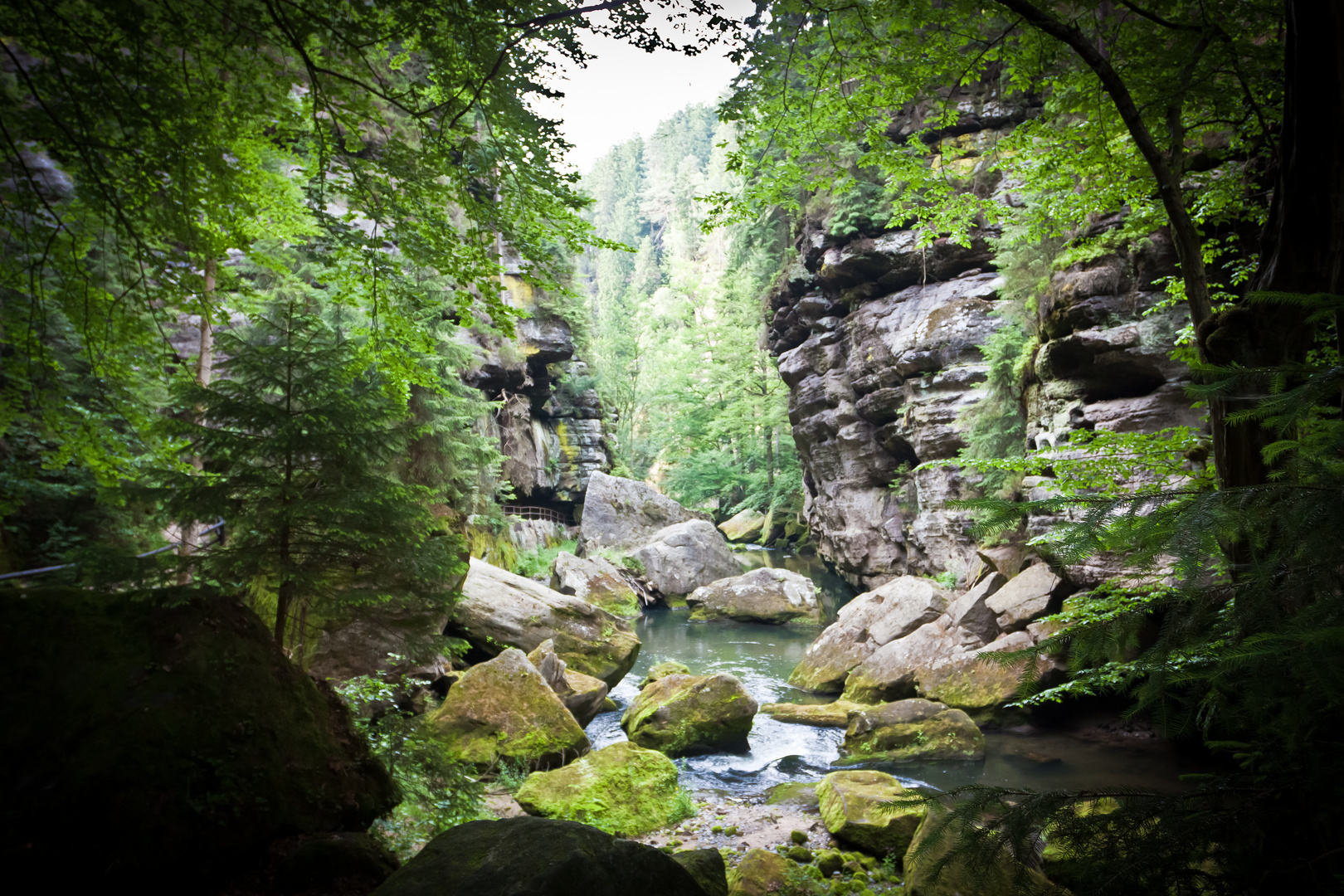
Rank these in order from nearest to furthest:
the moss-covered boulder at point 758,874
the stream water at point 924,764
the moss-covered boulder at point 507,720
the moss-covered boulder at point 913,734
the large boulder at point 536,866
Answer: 1. the large boulder at point 536,866
2. the moss-covered boulder at point 758,874
3. the moss-covered boulder at point 507,720
4. the stream water at point 924,764
5. the moss-covered boulder at point 913,734

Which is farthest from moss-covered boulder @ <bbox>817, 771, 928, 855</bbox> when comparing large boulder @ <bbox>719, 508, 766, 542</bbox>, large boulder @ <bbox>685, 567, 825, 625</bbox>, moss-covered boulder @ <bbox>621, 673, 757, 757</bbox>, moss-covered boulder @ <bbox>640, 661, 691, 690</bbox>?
large boulder @ <bbox>719, 508, 766, 542</bbox>

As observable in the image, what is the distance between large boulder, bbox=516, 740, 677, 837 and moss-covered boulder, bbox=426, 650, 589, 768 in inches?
28.4

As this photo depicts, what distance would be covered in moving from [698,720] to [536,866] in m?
6.13

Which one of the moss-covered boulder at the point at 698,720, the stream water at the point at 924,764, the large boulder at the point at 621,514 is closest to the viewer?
the stream water at the point at 924,764

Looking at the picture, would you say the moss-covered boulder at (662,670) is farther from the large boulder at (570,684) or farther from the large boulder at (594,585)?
the large boulder at (594,585)

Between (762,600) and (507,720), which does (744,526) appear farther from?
(507,720)

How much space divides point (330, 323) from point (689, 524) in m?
13.9

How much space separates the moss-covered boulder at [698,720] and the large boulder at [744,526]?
71.2 ft

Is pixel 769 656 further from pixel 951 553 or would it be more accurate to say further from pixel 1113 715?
pixel 1113 715

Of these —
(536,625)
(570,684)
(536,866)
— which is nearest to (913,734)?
(570,684)

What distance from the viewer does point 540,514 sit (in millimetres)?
28625

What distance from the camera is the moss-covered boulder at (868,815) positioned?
5.31m

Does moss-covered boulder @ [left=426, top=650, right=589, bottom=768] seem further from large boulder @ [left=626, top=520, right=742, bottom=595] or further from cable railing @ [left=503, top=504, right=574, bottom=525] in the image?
cable railing @ [left=503, top=504, right=574, bottom=525]

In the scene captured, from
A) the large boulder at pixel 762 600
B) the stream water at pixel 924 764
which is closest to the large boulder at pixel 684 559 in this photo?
the large boulder at pixel 762 600
